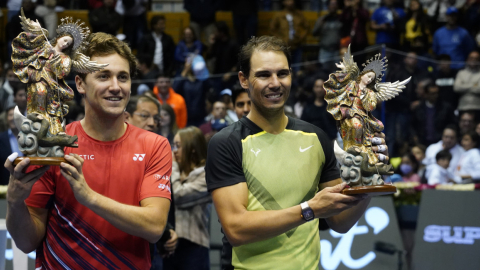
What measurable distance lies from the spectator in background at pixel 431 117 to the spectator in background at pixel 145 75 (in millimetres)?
3754

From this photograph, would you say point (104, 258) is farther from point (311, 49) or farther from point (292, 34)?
point (292, 34)

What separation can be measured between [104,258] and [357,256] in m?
4.16

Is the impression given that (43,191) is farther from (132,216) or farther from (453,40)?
(453,40)

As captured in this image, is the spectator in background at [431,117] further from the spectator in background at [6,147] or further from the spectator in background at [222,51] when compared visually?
the spectator in background at [6,147]

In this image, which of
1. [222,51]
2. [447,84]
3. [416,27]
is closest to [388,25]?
[416,27]

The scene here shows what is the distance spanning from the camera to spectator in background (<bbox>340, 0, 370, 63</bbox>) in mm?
11523

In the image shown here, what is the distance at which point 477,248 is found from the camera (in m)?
6.73

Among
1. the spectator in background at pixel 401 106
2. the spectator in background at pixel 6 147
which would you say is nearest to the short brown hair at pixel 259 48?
the spectator in background at pixel 401 106

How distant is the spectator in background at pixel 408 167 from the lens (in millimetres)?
8562

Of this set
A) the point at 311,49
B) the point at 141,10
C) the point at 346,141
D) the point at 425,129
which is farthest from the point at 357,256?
the point at 141,10

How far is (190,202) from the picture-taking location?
5.66m

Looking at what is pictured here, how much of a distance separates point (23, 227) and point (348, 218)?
1.64 m

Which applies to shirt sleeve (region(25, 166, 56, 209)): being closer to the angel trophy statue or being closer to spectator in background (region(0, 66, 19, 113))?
the angel trophy statue

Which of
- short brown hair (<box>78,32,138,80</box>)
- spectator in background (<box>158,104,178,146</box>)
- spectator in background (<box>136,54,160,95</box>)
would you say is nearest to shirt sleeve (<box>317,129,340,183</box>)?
short brown hair (<box>78,32,138,80</box>)
